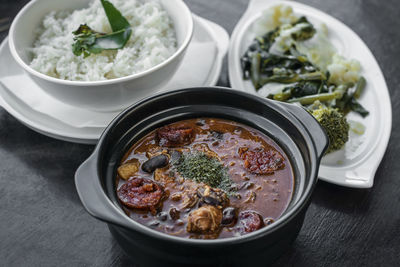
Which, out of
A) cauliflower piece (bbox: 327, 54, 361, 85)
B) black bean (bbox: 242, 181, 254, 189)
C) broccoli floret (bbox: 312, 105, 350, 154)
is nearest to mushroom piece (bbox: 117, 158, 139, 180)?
black bean (bbox: 242, 181, 254, 189)

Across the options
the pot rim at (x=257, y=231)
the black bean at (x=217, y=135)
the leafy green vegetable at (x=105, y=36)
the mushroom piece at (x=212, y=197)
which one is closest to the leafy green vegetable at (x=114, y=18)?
the leafy green vegetable at (x=105, y=36)

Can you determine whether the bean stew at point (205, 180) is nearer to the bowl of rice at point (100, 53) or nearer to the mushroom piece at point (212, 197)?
the mushroom piece at point (212, 197)

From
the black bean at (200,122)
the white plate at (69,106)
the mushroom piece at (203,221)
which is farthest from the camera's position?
the white plate at (69,106)

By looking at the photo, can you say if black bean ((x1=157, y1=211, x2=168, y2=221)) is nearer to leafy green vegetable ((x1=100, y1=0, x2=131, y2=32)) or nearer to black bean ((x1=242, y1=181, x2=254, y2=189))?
black bean ((x1=242, y1=181, x2=254, y2=189))

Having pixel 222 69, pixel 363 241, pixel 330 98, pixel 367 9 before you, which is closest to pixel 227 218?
pixel 363 241

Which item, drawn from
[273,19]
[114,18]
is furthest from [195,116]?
[273,19]

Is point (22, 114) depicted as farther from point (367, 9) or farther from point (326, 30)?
point (367, 9)
